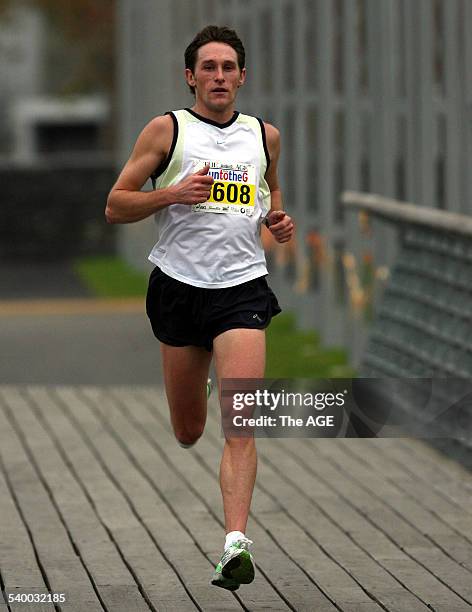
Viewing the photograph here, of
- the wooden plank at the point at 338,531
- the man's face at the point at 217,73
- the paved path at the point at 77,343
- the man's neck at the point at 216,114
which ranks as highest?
the man's face at the point at 217,73

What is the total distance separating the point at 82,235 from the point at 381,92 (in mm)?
21382

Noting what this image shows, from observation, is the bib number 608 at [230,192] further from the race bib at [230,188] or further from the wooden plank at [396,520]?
the wooden plank at [396,520]

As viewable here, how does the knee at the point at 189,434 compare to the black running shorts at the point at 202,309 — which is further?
the knee at the point at 189,434

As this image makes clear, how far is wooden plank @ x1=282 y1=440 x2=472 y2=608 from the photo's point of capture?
23.0 ft

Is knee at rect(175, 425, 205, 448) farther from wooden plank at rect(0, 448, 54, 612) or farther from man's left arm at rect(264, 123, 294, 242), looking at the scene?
man's left arm at rect(264, 123, 294, 242)

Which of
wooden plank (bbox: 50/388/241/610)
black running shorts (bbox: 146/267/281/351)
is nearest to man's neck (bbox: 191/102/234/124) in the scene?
black running shorts (bbox: 146/267/281/351)

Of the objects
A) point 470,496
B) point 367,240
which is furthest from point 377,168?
point 470,496

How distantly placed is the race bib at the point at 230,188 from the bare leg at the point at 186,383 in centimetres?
55

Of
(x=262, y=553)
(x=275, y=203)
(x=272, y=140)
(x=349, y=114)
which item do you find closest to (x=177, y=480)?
(x=262, y=553)

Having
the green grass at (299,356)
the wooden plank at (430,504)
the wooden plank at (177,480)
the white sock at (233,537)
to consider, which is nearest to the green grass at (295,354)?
the green grass at (299,356)

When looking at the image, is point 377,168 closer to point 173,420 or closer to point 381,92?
point 381,92

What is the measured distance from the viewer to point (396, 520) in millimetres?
8398

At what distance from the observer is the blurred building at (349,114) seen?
1204 centimetres

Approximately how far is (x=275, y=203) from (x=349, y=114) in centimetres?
832
